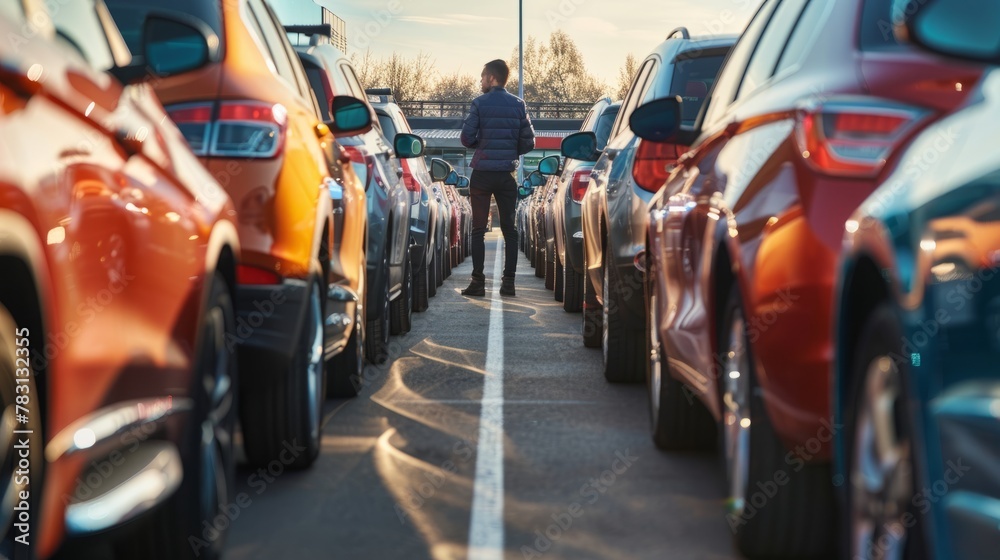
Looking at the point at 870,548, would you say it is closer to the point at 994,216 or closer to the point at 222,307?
the point at 994,216

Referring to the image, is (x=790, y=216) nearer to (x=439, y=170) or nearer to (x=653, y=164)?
(x=653, y=164)

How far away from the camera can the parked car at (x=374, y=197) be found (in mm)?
8227

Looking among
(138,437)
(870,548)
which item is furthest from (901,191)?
(138,437)

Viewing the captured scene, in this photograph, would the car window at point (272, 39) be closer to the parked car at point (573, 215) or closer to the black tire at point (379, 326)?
the black tire at point (379, 326)

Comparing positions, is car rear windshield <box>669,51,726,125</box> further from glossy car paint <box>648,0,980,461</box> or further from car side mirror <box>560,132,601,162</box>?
glossy car paint <box>648,0,980,461</box>

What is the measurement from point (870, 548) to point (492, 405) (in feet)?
14.5

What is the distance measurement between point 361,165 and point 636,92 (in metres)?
1.78

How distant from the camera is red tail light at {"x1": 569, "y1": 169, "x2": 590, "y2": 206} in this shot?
1126cm

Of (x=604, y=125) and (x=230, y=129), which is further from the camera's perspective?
(x=604, y=125)

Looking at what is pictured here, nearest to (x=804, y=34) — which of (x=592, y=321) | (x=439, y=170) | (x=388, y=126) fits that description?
(x=592, y=321)

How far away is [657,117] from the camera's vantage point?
5.72m

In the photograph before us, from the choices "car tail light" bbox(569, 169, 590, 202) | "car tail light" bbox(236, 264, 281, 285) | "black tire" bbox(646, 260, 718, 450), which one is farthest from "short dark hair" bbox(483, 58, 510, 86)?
"car tail light" bbox(236, 264, 281, 285)

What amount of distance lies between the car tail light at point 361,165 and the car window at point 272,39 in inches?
80.6

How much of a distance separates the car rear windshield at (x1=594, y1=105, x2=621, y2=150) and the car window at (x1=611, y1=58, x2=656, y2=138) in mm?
2493
